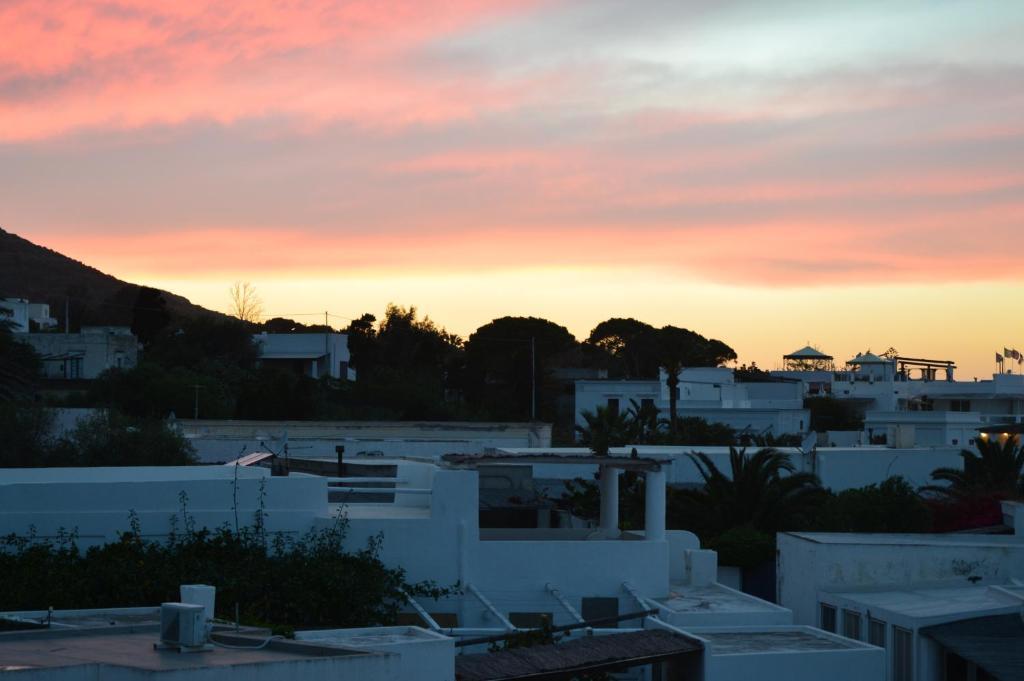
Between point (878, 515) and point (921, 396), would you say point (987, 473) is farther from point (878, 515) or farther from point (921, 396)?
point (921, 396)

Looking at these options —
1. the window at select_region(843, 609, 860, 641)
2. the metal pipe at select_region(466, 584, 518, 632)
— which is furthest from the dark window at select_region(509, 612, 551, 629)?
the window at select_region(843, 609, 860, 641)

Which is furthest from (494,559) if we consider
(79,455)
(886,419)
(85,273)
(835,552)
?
(85,273)

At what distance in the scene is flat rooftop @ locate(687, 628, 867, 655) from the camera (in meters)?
20.0

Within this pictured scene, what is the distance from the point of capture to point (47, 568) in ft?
64.6

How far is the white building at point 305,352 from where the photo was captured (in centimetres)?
8169

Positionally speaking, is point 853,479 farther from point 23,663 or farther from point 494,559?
point 23,663

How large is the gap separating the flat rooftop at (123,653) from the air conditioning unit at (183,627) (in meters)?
0.09

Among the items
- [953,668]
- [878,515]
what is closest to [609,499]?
[953,668]

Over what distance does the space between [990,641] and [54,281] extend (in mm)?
152059

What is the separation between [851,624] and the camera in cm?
2303

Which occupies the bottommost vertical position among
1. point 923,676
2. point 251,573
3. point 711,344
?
point 923,676

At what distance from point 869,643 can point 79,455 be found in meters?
25.8

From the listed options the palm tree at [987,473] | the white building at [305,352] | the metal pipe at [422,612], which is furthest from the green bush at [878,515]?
the white building at [305,352]

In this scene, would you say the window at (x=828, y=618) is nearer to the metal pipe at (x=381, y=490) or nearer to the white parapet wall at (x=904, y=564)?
the white parapet wall at (x=904, y=564)
